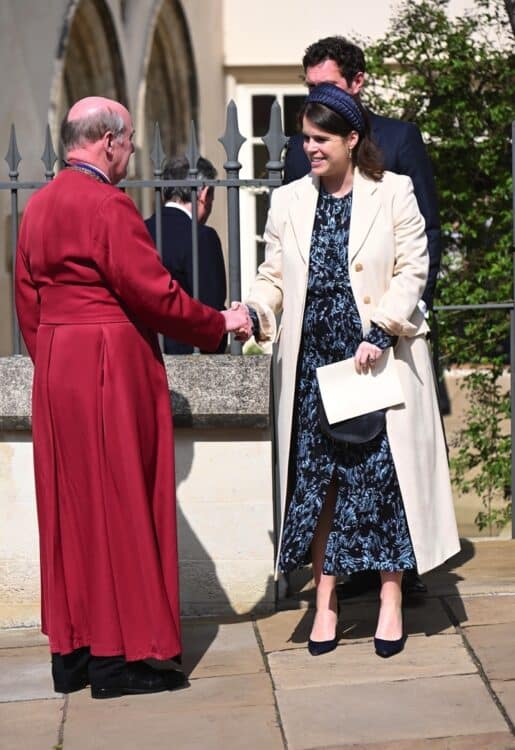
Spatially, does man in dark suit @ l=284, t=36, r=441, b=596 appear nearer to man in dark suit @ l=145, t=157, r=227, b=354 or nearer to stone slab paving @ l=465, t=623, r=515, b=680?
man in dark suit @ l=145, t=157, r=227, b=354

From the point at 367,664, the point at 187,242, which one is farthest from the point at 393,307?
the point at 187,242

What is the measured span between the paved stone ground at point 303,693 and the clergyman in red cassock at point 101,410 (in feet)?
0.64

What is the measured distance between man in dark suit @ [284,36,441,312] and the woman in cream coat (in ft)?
0.98

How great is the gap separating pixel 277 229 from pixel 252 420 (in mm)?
751

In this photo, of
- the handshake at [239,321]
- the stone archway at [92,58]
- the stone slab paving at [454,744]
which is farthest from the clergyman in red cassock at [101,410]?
the stone archway at [92,58]

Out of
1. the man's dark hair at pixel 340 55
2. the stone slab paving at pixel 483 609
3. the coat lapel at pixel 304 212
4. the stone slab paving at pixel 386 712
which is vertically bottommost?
the stone slab paving at pixel 483 609

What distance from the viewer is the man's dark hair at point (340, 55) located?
4832 mm

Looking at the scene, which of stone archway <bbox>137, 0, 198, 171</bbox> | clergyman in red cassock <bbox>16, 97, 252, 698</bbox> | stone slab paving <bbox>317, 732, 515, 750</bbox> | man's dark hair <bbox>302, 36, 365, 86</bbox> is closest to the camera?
stone slab paving <bbox>317, 732, 515, 750</bbox>

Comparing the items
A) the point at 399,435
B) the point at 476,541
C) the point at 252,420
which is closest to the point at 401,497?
the point at 399,435

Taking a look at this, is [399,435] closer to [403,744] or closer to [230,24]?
[403,744]

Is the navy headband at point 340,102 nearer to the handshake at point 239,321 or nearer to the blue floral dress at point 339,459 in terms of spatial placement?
the blue floral dress at point 339,459

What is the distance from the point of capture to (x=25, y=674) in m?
4.72

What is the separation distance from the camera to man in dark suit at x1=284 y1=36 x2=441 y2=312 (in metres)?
4.84

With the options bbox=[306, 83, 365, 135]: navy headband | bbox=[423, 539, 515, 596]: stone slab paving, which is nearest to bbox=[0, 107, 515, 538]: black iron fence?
bbox=[306, 83, 365, 135]: navy headband
